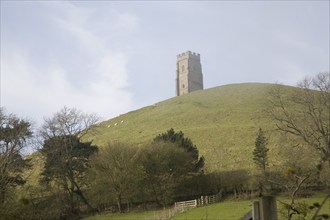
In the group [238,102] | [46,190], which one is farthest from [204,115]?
[46,190]

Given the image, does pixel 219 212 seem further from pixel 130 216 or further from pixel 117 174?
pixel 117 174

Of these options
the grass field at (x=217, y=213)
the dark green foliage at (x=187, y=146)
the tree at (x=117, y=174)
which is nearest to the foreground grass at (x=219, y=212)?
the grass field at (x=217, y=213)

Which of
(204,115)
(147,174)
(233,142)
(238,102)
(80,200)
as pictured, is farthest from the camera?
(238,102)

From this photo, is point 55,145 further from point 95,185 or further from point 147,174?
point 147,174

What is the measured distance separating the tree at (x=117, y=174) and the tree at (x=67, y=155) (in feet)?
10.5

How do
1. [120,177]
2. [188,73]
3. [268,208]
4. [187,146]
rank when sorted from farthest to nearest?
[188,73] → [187,146] → [120,177] → [268,208]

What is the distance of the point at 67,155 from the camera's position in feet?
149

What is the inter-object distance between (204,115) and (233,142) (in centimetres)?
2163

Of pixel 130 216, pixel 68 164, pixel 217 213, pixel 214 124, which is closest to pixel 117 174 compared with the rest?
pixel 130 216

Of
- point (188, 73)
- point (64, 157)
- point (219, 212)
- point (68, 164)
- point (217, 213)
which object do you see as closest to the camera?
point (217, 213)

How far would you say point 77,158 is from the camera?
46.2m

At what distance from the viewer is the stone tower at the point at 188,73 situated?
122 meters

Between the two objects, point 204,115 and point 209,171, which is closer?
point 209,171

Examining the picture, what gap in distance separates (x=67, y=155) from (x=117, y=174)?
8.15 meters
